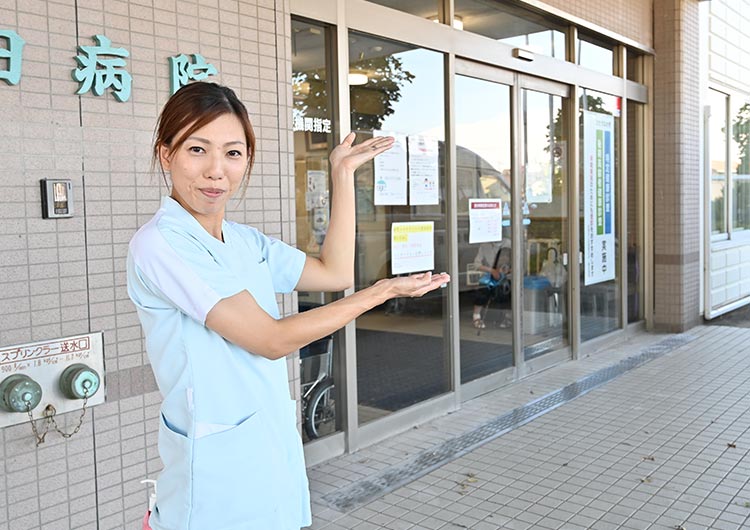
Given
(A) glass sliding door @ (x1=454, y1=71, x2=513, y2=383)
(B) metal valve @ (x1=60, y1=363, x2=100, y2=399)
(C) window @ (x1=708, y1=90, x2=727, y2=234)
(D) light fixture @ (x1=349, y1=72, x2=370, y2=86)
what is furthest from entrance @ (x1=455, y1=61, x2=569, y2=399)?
(C) window @ (x1=708, y1=90, x2=727, y2=234)

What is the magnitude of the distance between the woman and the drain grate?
2453mm

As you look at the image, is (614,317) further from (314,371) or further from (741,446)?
(314,371)

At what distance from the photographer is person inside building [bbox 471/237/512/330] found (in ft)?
20.3

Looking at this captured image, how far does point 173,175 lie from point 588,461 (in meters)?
3.68

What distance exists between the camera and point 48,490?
3045 mm

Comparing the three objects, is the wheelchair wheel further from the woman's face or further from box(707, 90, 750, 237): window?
box(707, 90, 750, 237): window

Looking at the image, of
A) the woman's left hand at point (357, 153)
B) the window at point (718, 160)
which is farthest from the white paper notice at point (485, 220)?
the window at point (718, 160)

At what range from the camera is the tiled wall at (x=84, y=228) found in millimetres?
2939

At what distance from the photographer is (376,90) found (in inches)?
198

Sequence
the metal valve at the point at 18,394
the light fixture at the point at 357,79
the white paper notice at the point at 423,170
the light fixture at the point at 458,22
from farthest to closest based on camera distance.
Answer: the light fixture at the point at 458,22, the white paper notice at the point at 423,170, the light fixture at the point at 357,79, the metal valve at the point at 18,394

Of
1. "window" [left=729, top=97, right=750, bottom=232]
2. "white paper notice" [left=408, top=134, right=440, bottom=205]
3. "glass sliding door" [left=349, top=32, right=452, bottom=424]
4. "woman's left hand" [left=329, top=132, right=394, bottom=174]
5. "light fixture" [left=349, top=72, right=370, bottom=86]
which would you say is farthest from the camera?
"window" [left=729, top=97, right=750, bottom=232]

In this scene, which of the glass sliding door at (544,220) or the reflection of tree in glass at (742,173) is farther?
the reflection of tree in glass at (742,173)

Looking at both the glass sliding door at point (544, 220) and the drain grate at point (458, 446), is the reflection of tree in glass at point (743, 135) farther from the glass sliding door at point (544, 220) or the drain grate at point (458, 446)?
the drain grate at point (458, 446)

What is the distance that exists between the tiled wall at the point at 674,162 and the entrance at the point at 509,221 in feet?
6.70
